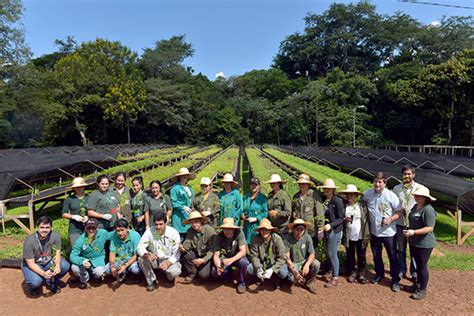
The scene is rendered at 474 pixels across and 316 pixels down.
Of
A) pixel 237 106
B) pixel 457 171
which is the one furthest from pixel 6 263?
pixel 237 106

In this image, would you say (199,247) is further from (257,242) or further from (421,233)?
(421,233)

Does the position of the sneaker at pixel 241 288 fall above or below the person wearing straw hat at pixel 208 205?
below

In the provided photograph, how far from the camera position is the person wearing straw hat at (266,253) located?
503 centimetres

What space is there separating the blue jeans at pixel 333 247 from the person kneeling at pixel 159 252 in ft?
8.02

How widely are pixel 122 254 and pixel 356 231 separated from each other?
381 cm

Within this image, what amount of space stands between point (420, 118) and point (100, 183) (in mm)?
39693

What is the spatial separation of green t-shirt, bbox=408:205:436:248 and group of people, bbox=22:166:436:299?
0.7 inches

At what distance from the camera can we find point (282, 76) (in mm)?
58438

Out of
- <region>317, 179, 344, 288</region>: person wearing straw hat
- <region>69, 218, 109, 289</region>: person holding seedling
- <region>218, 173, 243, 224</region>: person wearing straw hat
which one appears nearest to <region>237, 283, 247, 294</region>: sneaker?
<region>218, 173, 243, 224</region>: person wearing straw hat

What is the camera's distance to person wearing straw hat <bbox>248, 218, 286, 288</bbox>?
16.5 feet

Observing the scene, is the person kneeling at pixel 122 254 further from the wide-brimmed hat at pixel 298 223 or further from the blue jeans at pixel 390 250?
the blue jeans at pixel 390 250

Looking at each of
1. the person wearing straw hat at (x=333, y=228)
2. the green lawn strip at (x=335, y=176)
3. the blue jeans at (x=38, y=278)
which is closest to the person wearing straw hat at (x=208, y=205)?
the person wearing straw hat at (x=333, y=228)

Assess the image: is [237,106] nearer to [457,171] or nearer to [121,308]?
[457,171]

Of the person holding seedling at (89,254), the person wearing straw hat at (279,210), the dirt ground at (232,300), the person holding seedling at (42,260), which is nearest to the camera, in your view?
the dirt ground at (232,300)
